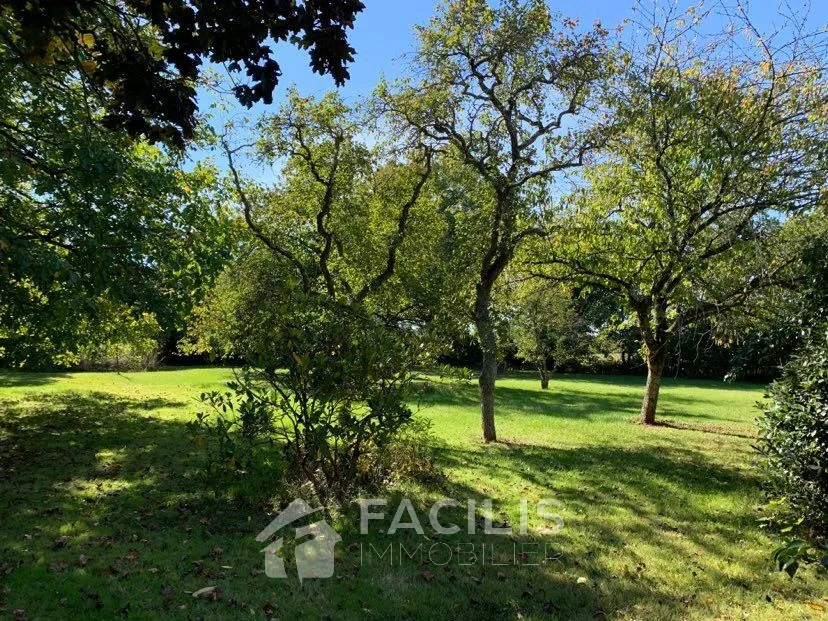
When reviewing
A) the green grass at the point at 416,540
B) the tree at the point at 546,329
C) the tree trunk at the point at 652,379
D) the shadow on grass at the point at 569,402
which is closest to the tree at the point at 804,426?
the green grass at the point at 416,540

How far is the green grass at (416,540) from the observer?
4086 millimetres

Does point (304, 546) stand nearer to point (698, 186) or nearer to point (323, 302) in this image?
point (323, 302)

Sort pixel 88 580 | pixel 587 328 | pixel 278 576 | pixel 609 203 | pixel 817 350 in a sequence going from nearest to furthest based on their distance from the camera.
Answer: pixel 88 580 < pixel 278 576 < pixel 817 350 < pixel 609 203 < pixel 587 328

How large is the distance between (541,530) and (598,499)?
160 cm

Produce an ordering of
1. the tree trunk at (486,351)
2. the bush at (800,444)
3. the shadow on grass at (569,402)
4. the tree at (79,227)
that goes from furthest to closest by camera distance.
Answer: the shadow on grass at (569,402) < the tree trunk at (486,351) < the tree at (79,227) < the bush at (800,444)

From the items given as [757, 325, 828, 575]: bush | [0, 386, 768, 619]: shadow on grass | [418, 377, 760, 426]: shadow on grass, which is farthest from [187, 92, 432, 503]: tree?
[418, 377, 760, 426]: shadow on grass

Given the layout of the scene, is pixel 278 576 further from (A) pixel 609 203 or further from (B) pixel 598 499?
(A) pixel 609 203

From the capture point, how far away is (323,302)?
235 inches

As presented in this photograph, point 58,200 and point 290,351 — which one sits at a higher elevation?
point 58,200

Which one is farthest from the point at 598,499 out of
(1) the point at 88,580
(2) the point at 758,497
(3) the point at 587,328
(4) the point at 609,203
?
(3) the point at 587,328

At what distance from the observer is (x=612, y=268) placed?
1183cm

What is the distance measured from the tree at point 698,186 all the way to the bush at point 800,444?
198 cm

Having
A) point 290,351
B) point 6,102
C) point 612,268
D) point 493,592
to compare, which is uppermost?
point 6,102

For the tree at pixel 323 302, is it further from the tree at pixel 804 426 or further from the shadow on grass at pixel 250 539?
the tree at pixel 804 426
